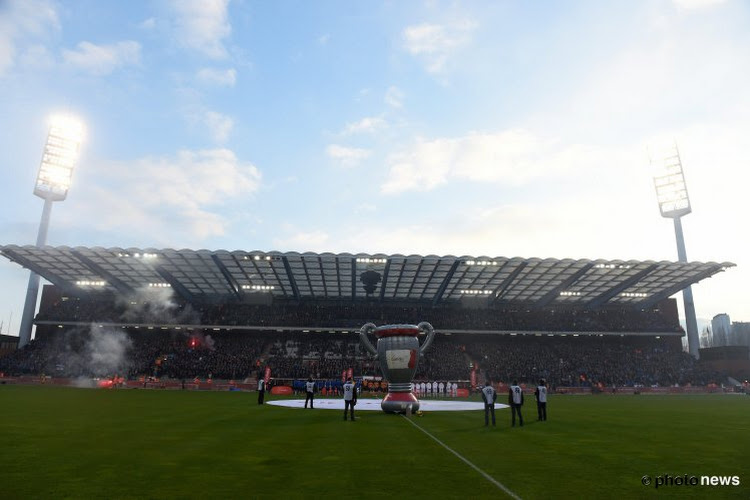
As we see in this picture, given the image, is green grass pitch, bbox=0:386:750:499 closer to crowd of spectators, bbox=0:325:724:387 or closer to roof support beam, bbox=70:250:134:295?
crowd of spectators, bbox=0:325:724:387

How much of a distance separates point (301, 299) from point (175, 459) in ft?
166

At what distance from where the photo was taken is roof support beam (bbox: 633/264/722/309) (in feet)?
167

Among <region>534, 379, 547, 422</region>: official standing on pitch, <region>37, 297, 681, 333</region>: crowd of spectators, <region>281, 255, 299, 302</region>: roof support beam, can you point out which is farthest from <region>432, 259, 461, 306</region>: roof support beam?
<region>534, 379, 547, 422</region>: official standing on pitch

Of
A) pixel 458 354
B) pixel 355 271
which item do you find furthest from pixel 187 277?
pixel 458 354

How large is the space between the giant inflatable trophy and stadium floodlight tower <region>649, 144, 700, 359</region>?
48535mm

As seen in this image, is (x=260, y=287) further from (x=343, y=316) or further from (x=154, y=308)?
(x=154, y=308)

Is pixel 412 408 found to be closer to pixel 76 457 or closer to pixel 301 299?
pixel 76 457

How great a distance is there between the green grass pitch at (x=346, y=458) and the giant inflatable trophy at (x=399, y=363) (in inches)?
140

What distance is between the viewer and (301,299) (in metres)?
59.5

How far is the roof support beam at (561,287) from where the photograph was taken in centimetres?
4912

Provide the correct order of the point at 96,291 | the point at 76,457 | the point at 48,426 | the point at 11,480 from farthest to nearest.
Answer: the point at 96,291
the point at 48,426
the point at 76,457
the point at 11,480

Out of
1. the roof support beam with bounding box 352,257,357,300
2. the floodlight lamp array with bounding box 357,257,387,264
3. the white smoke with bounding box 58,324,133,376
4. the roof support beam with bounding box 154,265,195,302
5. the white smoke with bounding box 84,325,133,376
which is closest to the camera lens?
the floodlight lamp array with bounding box 357,257,387,264

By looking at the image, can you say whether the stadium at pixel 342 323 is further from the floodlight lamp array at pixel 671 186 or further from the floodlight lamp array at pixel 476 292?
the floodlight lamp array at pixel 671 186

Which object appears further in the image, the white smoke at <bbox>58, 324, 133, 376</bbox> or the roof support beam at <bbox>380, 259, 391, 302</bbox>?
the white smoke at <bbox>58, 324, 133, 376</bbox>
